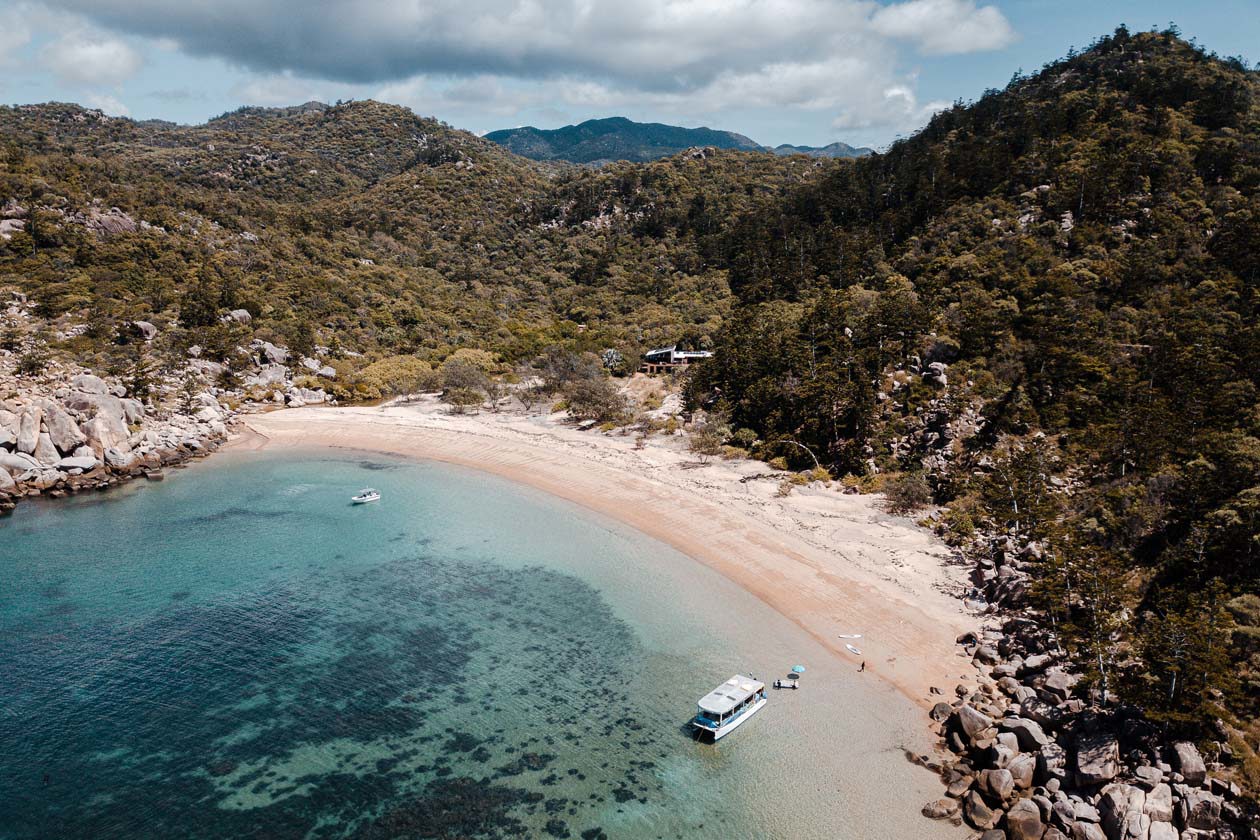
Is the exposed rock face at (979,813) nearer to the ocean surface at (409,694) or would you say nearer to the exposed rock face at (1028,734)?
the ocean surface at (409,694)

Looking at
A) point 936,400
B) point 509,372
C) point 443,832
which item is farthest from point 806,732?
point 509,372

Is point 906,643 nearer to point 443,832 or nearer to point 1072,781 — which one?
point 1072,781

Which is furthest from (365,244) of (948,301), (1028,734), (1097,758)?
(1097,758)

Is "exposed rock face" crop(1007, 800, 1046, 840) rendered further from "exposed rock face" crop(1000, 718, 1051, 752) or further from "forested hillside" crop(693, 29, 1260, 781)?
"forested hillside" crop(693, 29, 1260, 781)

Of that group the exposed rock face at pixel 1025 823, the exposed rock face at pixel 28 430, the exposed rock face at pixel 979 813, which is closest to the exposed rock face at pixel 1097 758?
the exposed rock face at pixel 1025 823

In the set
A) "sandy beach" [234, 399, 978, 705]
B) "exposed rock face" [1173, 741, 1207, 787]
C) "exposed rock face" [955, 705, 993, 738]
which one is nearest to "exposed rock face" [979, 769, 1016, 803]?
"exposed rock face" [955, 705, 993, 738]
